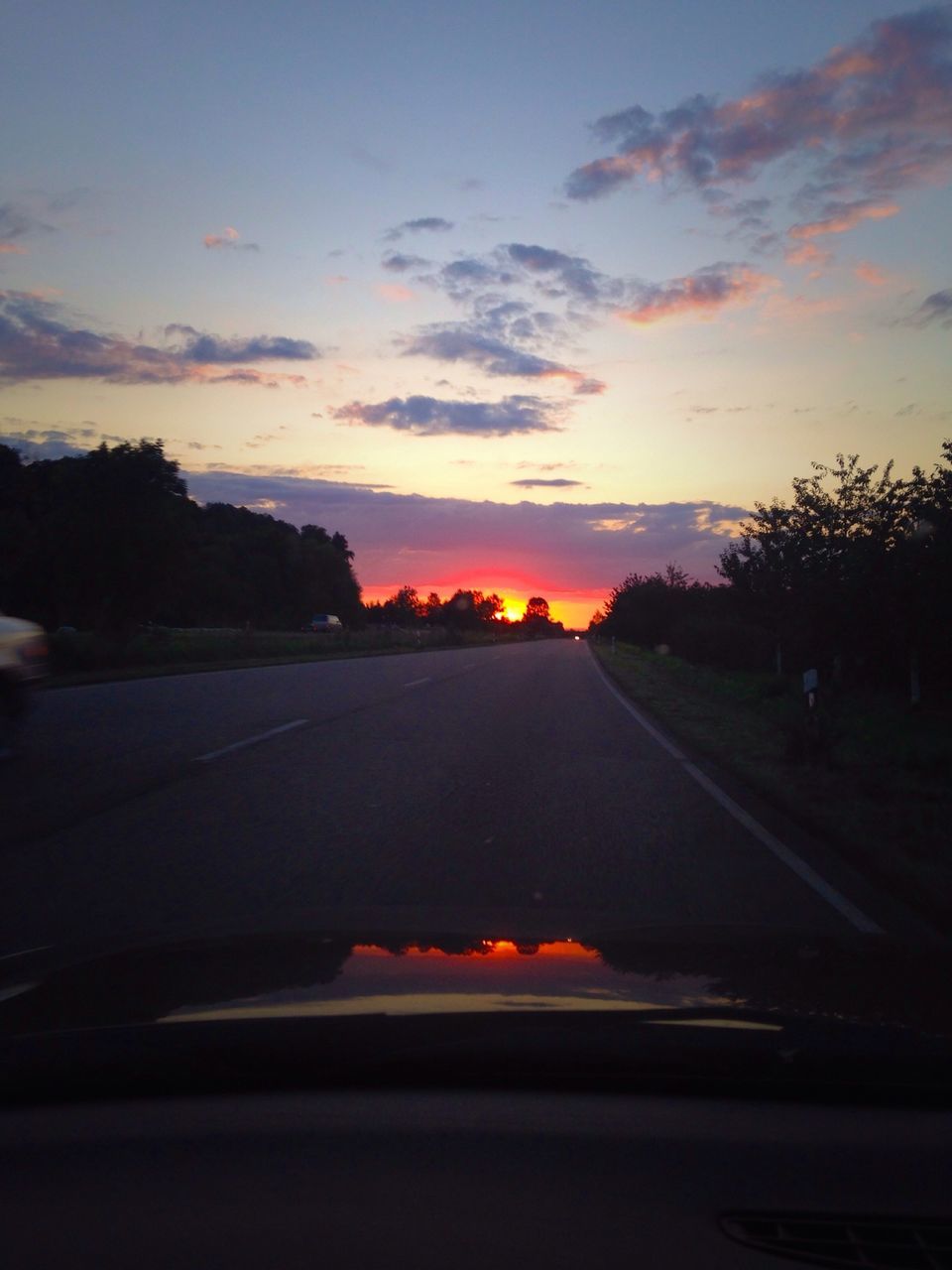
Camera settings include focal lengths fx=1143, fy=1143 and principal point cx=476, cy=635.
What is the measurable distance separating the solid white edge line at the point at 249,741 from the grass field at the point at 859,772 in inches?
229

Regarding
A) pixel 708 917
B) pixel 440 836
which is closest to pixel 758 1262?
pixel 708 917

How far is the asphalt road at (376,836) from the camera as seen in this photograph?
6522 millimetres

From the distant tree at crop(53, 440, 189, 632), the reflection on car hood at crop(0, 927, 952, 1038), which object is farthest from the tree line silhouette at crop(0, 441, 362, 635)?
the reflection on car hood at crop(0, 927, 952, 1038)

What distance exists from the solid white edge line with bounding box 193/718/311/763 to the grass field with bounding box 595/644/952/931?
582 cm

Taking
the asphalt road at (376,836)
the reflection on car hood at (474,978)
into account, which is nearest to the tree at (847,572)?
the asphalt road at (376,836)

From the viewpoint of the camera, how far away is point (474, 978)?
12.0ft

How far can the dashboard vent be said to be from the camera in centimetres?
222

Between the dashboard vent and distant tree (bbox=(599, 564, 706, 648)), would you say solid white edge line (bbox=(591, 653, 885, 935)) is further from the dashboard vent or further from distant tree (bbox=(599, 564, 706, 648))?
distant tree (bbox=(599, 564, 706, 648))

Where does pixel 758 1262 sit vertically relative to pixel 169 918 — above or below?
above

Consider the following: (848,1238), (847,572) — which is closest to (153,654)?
(847,572)

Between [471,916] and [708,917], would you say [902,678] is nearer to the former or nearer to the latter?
[708,917]

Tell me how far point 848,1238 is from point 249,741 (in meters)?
12.9

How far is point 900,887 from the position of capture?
7.43 metres

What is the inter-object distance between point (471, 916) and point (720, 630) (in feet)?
195
